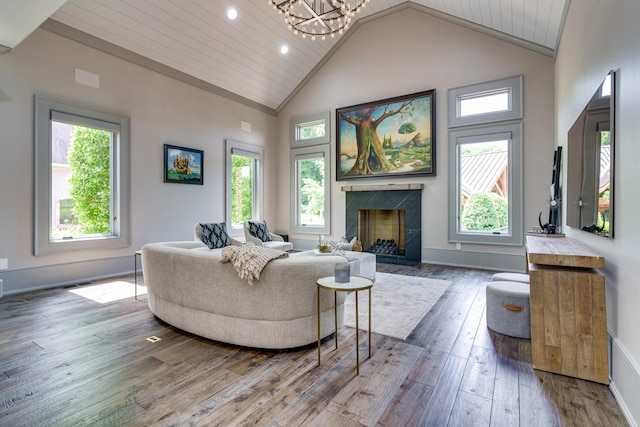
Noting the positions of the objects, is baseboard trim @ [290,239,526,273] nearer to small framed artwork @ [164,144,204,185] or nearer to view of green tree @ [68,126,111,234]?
small framed artwork @ [164,144,204,185]

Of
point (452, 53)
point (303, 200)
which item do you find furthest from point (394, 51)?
point (303, 200)

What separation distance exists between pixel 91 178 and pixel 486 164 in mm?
6426

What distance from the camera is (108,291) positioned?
13.6 ft

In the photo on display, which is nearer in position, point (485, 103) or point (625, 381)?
point (625, 381)

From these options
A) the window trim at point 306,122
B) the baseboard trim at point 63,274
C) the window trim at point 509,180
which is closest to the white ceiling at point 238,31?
the window trim at point 306,122

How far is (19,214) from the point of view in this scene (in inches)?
159

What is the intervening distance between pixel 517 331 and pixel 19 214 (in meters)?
5.76

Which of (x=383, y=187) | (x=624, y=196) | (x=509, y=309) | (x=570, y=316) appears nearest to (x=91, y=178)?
(x=383, y=187)

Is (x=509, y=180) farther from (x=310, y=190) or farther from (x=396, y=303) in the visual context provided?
(x=310, y=190)

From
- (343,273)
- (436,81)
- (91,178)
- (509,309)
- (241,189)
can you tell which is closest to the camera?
(343,273)

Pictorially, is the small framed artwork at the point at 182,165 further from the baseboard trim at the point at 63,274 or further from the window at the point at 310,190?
the window at the point at 310,190

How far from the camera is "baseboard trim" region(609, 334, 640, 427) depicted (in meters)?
1.60

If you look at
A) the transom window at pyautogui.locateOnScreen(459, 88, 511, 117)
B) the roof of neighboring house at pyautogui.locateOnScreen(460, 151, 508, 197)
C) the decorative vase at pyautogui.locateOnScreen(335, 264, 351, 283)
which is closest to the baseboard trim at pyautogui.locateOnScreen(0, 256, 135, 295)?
the decorative vase at pyautogui.locateOnScreen(335, 264, 351, 283)

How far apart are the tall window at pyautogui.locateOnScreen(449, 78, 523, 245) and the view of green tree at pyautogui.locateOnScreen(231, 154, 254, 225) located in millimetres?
4337
